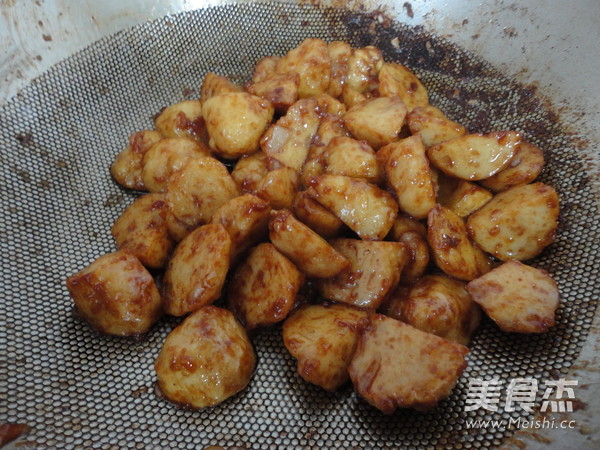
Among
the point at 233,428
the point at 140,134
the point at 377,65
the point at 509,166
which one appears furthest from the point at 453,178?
the point at 140,134

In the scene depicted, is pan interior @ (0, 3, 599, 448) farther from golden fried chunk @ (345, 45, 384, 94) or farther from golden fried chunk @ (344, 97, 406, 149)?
golden fried chunk @ (344, 97, 406, 149)

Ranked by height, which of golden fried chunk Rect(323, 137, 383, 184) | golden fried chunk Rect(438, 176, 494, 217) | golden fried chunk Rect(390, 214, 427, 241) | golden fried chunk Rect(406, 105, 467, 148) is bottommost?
golden fried chunk Rect(390, 214, 427, 241)

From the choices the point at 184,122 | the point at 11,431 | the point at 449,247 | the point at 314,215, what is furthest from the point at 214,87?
the point at 11,431

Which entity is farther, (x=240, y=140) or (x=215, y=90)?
(x=215, y=90)

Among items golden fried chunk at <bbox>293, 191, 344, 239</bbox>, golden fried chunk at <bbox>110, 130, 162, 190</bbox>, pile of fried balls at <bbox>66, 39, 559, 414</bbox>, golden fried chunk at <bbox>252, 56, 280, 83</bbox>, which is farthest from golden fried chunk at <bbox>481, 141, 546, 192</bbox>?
golden fried chunk at <bbox>110, 130, 162, 190</bbox>

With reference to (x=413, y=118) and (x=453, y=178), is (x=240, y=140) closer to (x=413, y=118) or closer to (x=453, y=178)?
(x=413, y=118)

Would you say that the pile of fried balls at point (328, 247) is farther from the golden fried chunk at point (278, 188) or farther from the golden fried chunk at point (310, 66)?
the golden fried chunk at point (310, 66)

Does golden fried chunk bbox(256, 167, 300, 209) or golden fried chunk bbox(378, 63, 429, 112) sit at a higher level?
golden fried chunk bbox(378, 63, 429, 112)
